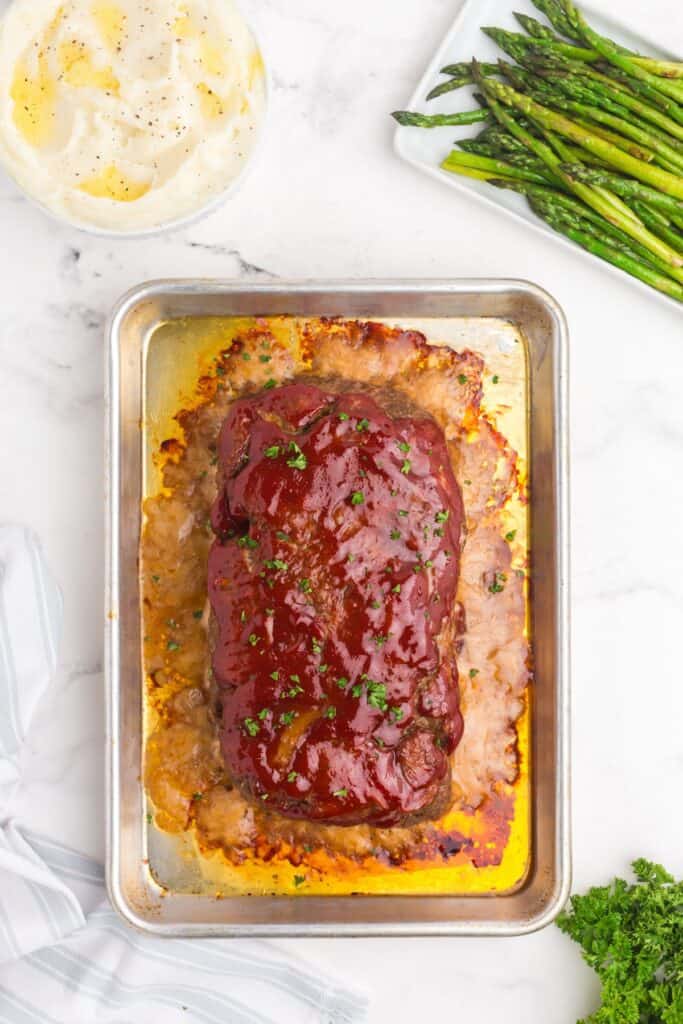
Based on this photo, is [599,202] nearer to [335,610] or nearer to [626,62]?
[626,62]

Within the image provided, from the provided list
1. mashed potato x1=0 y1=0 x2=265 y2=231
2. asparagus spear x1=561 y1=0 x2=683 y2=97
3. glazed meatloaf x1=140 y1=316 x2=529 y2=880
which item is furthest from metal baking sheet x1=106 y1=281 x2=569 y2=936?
asparagus spear x1=561 y1=0 x2=683 y2=97

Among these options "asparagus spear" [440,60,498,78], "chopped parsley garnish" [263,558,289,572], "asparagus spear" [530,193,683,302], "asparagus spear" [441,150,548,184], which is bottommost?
"chopped parsley garnish" [263,558,289,572]

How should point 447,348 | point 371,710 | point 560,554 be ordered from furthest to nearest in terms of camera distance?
point 447,348, point 560,554, point 371,710

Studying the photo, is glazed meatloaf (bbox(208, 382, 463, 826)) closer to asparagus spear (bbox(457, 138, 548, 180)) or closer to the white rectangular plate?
the white rectangular plate

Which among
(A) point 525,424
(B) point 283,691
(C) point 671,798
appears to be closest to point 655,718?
(C) point 671,798

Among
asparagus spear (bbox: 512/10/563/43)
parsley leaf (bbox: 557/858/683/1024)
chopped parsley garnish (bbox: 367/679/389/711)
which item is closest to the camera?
chopped parsley garnish (bbox: 367/679/389/711)

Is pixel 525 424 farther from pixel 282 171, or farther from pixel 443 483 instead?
pixel 282 171

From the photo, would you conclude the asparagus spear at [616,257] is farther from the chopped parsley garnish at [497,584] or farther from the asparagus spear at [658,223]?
the chopped parsley garnish at [497,584]
